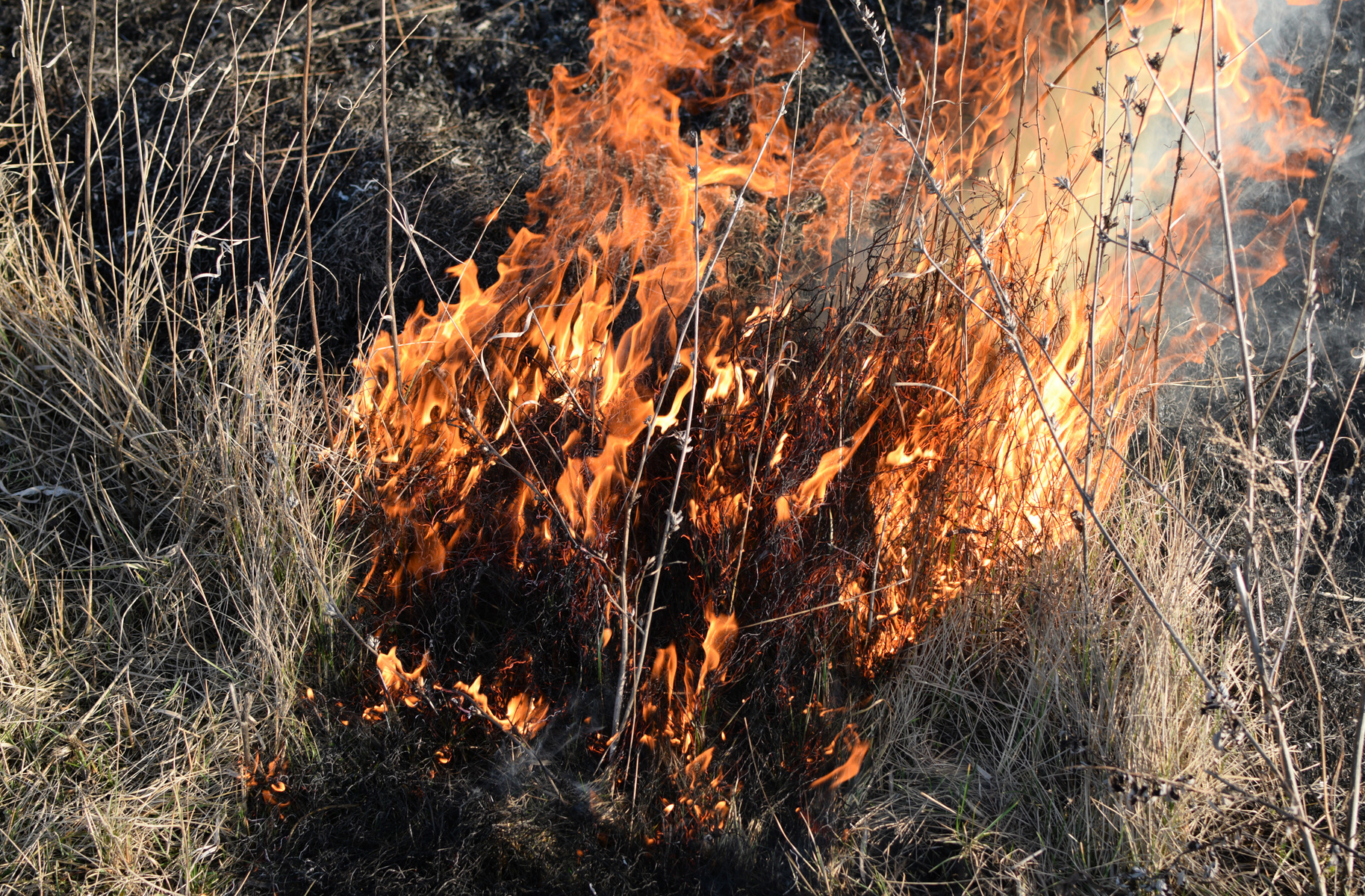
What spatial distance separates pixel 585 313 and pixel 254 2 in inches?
116

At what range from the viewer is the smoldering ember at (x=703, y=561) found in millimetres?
2154

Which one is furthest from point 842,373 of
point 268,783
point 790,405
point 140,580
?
point 140,580

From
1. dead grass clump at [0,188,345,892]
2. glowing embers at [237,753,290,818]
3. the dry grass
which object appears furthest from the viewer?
glowing embers at [237,753,290,818]

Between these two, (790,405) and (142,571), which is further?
(142,571)

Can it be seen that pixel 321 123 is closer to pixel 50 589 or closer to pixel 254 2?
pixel 254 2

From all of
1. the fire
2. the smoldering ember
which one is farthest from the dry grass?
the fire

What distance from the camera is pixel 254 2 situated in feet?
14.0

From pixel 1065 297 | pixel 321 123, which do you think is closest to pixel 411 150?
pixel 321 123

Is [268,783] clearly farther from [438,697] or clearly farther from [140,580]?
[140,580]

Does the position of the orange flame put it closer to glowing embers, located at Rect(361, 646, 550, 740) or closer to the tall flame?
the tall flame

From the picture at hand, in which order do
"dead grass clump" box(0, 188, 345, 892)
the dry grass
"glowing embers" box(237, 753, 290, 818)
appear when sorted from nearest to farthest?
the dry grass
"dead grass clump" box(0, 188, 345, 892)
"glowing embers" box(237, 753, 290, 818)

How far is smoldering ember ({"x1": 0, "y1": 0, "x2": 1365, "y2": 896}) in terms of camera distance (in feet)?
7.07

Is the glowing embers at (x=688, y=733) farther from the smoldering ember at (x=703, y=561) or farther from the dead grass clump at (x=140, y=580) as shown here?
the dead grass clump at (x=140, y=580)

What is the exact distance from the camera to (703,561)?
8.07ft
